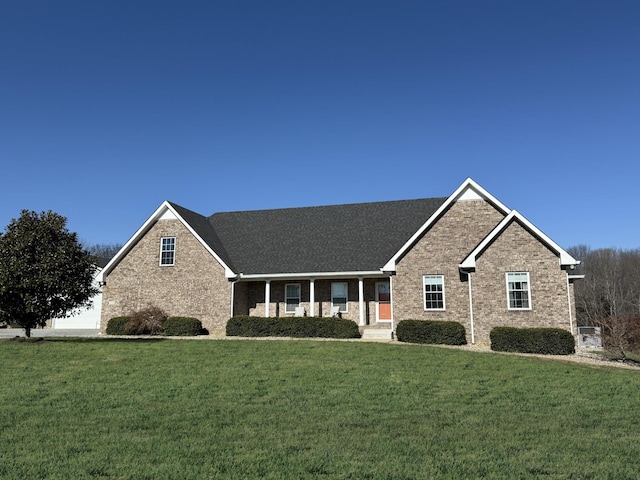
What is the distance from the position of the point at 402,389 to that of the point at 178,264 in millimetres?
19039

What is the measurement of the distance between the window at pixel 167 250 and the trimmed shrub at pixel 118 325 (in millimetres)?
3671

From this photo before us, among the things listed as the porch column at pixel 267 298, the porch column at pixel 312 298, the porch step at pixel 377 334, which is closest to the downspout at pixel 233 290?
the porch column at pixel 267 298

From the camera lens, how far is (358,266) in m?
26.3

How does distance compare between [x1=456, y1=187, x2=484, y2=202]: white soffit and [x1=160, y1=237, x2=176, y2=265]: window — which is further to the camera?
[x1=160, y1=237, x2=176, y2=265]: window

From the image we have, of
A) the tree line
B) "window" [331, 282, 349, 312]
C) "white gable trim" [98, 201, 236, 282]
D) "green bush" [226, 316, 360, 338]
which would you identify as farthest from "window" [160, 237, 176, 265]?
the tree line

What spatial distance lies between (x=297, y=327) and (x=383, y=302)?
544 cm

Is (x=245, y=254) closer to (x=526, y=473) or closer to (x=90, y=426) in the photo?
(x=90, y=426)

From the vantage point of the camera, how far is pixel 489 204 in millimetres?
24422

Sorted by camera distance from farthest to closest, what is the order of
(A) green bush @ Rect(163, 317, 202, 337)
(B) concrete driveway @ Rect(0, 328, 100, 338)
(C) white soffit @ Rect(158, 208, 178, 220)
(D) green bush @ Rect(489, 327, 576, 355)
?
(B) concrete driveway @ Rect(0, 328, 100, 338), (C) white soffit @ Rect(158, 208, 178, 220), (A) green bush @ Rect(163, 317, 202, 337), (D) green bush @ Rect(489, 327, 576, 355)

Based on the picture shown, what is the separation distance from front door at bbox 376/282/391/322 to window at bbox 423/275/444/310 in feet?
10.3

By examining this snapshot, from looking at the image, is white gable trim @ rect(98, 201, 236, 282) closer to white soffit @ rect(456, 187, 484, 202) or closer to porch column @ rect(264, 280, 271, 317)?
porch column @ rect(264, 280, 271, 317)

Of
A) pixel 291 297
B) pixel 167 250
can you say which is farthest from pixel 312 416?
pixel 167 250

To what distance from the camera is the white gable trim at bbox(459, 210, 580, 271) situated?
70.1 ft

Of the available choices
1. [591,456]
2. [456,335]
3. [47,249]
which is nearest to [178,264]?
[47,249]
